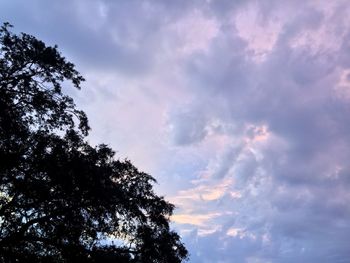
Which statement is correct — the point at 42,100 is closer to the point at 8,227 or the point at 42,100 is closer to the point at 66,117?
the point at 66,117

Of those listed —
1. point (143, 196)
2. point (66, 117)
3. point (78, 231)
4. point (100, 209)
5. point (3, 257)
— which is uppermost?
point (66, 117)

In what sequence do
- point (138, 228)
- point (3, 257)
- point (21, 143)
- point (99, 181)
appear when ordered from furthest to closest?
point (138, 228) < point (99, 181) < point (21, 143) < point (3, 257)

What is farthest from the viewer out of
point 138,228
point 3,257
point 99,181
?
point 138,228

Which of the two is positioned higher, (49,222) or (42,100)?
(42,100)

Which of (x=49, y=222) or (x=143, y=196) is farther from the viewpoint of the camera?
(x=143, y=196)

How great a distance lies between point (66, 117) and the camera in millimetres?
22984

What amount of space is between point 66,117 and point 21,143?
2.99 metres

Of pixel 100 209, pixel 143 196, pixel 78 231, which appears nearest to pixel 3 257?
pixel 78 231

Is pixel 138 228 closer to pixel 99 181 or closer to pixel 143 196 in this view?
pixel 143 196

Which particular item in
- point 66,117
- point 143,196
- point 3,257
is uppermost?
point 66,117

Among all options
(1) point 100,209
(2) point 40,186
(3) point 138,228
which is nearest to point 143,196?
(3) point 138,228

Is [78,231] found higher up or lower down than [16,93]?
lower down

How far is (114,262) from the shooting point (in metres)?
22.9

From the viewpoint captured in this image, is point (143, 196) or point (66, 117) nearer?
point (66, 117)
